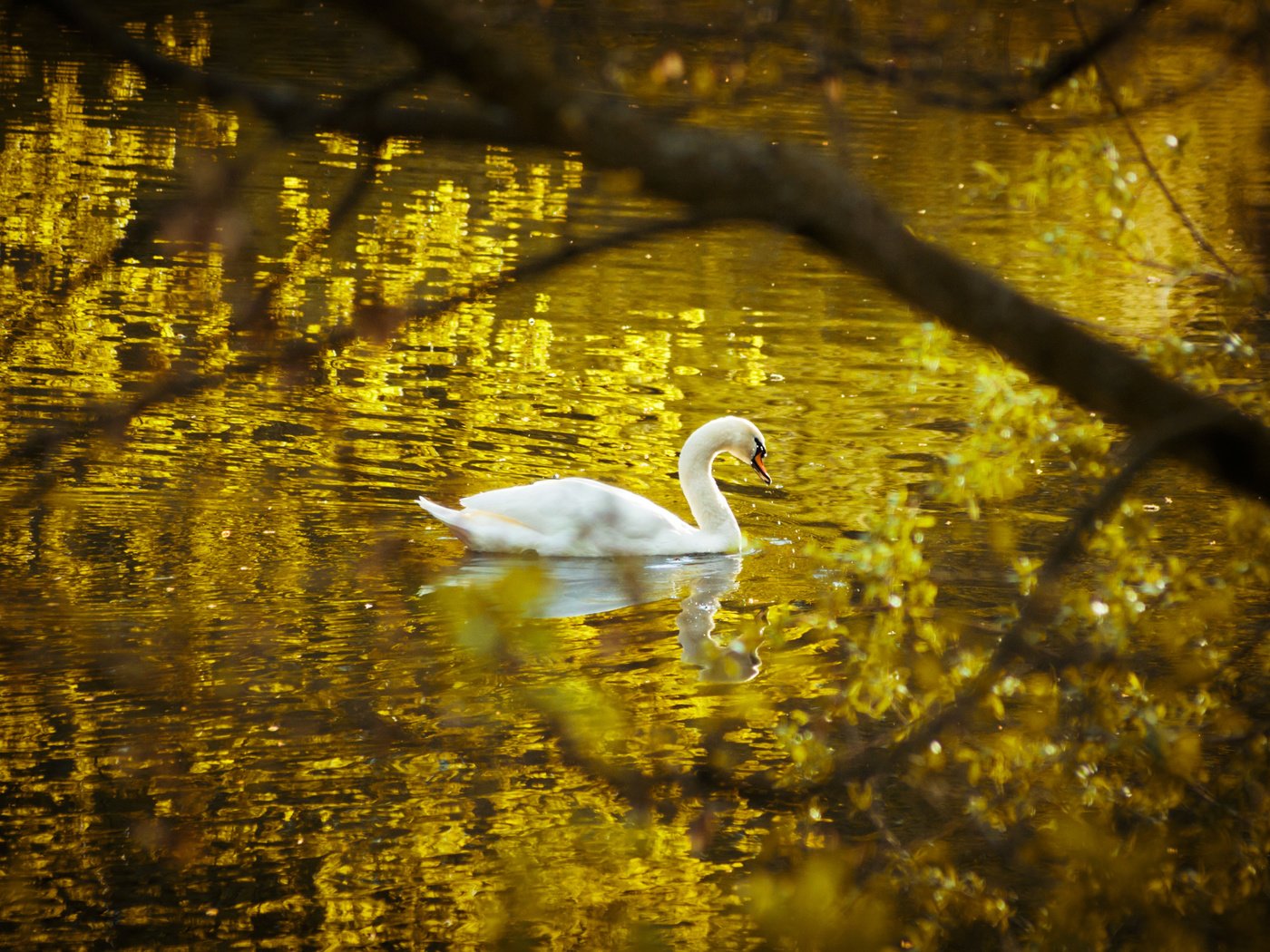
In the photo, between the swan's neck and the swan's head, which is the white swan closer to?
the swan's neck

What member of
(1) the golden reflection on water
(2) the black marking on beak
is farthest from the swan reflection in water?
(2) the black marking on beak

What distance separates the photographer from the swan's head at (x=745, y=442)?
1062 centimetres

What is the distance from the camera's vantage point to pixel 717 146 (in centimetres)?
223

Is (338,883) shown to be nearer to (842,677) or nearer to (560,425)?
(842,677)

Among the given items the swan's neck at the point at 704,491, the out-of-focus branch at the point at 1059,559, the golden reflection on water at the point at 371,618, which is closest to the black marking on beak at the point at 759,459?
the swan's neck at the point at 704,491

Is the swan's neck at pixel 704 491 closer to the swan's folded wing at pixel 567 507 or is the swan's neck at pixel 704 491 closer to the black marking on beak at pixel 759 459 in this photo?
the black marking on beak at pixel 759 459

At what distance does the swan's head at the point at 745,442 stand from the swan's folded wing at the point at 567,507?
951mm

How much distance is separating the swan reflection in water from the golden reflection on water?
0.05m

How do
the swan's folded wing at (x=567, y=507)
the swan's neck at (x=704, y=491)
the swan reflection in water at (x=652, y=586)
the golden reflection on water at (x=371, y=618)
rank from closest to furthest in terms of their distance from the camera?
the golden reflection on water at (x=371, y=618), the swan reflection in water at (x=652, y=586), the swan's folded wing at (x=567, y=507), the swan's neck at (x=704, y=491)

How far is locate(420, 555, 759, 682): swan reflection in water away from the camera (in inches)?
335

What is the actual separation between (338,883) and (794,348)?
10356mm

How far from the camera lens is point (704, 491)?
410 inches

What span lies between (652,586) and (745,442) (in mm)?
1514


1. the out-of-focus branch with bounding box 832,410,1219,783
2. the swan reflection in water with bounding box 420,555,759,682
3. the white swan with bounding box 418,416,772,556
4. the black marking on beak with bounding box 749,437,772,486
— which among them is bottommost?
the swan reflection in water with bounding box 420,555,759,682
